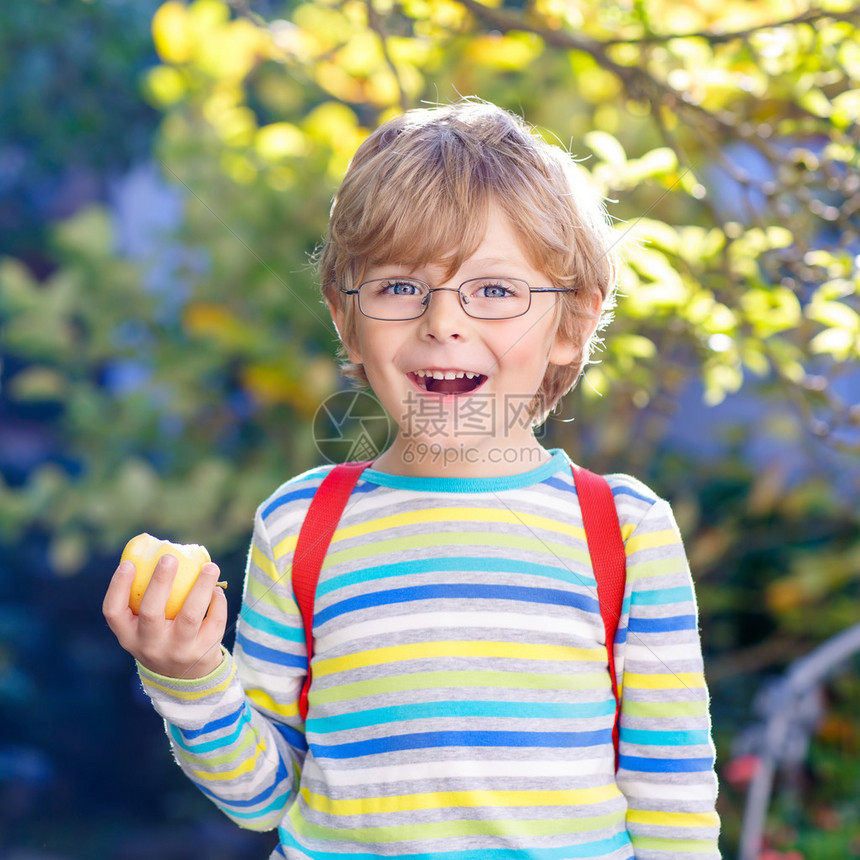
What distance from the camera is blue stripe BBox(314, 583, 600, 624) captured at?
1061mm

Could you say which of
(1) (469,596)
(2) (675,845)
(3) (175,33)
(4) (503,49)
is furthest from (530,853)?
(3) (175,33)

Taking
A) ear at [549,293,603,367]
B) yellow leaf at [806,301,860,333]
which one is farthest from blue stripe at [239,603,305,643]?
yellow leaf at [806,301,860,333]

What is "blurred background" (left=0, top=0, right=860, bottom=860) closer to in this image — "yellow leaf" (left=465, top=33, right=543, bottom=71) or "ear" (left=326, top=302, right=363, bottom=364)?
"yellow leaf" (left=465, top=33, right=543, bottom=71)

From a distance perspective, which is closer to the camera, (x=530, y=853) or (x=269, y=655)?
(x=530, y=853)

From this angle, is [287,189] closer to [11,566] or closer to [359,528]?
[359,528]

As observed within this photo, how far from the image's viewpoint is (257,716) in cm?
109

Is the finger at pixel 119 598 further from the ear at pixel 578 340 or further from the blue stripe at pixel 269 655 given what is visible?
A: the ear at pixel 578 340

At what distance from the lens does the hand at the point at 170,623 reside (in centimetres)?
96

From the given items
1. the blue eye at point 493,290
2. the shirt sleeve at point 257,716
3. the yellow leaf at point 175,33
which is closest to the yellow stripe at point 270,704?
the shirt sleeve at point 257,716

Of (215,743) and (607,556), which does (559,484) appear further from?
(215,743)

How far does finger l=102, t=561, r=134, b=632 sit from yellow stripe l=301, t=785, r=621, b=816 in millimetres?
305

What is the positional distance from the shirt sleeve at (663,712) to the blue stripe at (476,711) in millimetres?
52

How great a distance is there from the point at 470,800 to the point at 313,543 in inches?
12.5

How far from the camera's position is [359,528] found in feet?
3.68
